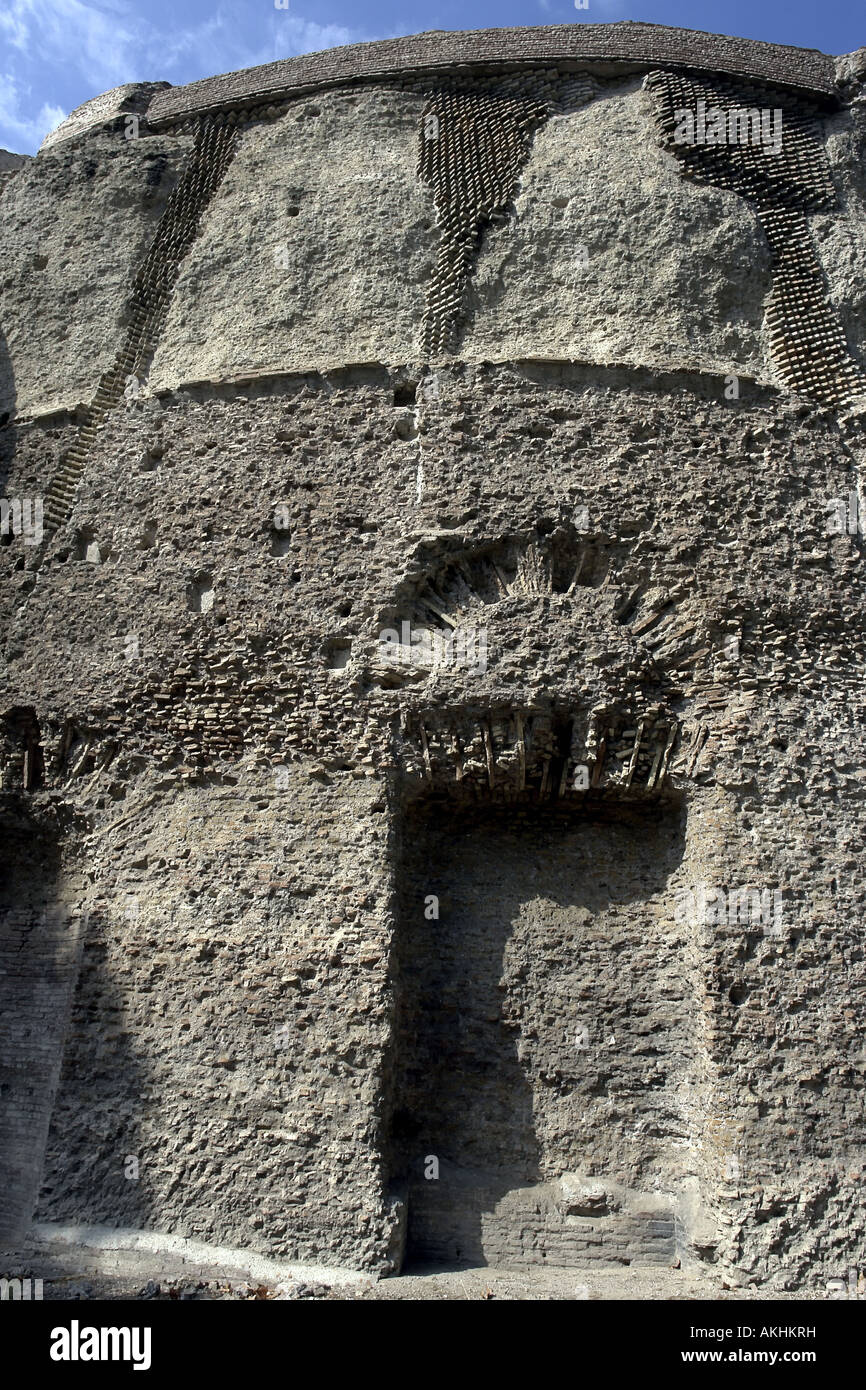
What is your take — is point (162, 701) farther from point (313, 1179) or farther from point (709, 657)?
point (709, 657)

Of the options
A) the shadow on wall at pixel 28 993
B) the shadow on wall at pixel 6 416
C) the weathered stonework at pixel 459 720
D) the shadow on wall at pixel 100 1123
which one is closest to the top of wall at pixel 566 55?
the weathered stonework at pixel 459 720

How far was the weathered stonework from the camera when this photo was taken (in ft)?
19.2

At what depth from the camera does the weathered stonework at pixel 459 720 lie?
5.84m

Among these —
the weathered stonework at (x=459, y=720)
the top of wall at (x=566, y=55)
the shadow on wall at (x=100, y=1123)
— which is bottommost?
the shadow on wall at (x=100, y=1123)

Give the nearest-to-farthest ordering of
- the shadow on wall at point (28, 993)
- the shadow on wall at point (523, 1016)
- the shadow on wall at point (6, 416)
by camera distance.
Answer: the shadow on wall at point (523, 1016)
the shadow on wall at point (28, 993)
the shadow on wall at point (6, 416)

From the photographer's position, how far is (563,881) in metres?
6.57

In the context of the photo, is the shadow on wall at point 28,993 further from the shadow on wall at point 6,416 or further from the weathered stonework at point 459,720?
the shadow on wall at point 6,416

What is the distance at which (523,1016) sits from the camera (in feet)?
20.7

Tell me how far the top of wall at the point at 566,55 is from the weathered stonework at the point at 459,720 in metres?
0.55

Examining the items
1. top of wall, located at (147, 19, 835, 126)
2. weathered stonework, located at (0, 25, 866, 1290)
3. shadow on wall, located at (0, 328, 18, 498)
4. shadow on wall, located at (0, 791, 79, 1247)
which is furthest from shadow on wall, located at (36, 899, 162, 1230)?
top of wall, located at (147, 19, 835, 126)

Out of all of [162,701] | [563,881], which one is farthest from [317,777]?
[563,881]

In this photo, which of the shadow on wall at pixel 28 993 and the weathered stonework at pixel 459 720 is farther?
the shadow on wall at pixel 28 993

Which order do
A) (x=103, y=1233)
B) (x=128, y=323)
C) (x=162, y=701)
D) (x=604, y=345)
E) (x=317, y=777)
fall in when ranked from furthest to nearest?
(x=128, y=323) → (x=604, y=345) → (x=162, y=701) → (x=317, y=777) → (x=103, y=1233)

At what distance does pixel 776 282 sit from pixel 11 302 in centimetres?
620
